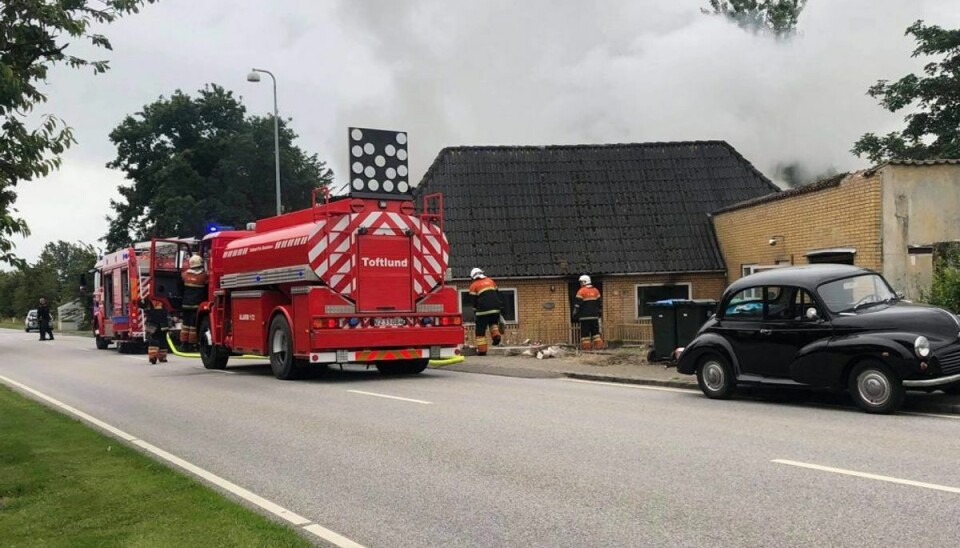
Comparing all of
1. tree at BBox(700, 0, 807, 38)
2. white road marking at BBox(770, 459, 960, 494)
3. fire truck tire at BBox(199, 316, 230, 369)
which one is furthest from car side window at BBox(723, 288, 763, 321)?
tree at BBox(700, 0, 807, 38)

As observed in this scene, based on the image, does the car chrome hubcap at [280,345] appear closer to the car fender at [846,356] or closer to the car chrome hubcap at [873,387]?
the car fender at [846,356]

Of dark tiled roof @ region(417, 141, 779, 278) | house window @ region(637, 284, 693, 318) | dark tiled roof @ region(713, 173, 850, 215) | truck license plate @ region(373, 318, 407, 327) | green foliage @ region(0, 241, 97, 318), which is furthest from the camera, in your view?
green foliage @ region(0, 241, 97, 318)

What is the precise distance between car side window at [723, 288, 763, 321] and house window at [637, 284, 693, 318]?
1362 cm

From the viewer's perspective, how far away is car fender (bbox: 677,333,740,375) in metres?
10.9

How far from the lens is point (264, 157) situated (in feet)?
167

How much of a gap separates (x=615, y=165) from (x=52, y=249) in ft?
419

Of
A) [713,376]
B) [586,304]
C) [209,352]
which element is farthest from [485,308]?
[713,376]

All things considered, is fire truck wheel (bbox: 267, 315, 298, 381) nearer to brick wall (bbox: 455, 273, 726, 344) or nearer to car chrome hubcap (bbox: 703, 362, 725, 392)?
car chrome hubcap (bbox: 703, 362, 725, 392)

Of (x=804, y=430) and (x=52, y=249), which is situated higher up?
(x=52, y=249)

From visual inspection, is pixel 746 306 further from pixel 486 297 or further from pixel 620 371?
pixel 486 297

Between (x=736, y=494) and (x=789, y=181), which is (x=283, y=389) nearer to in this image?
A: (x=736, y=494)

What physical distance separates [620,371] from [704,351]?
10.1 feet

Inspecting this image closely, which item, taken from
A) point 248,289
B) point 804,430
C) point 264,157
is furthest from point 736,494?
point 264,157

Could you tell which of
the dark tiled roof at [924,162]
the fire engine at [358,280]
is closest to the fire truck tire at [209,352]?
the fire engine at [358,280]
